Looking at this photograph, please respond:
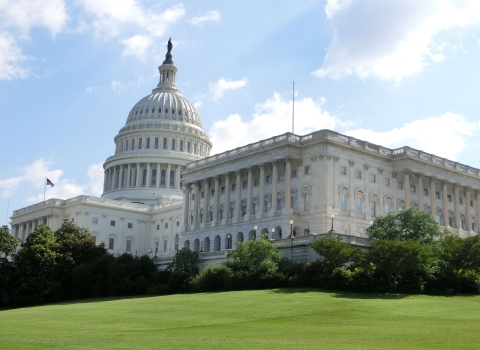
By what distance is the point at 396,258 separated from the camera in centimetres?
6275

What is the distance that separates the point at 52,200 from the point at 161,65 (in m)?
64.2

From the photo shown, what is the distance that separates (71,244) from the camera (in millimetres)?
93812

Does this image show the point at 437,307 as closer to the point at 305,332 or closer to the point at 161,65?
the point at 305,332

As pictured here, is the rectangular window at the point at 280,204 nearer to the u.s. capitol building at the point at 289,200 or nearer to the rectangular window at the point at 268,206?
the u.s. capitol building at the point at 289,200

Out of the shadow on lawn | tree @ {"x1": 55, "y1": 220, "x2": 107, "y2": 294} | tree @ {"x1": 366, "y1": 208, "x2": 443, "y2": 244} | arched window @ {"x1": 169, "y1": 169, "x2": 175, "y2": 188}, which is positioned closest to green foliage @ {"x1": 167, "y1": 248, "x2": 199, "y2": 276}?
tree @ {"x1": 55, "y1": 220, "x2": 107, "y2": 294}

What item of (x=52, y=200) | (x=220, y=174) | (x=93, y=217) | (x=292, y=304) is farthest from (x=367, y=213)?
(x=52, y=200)

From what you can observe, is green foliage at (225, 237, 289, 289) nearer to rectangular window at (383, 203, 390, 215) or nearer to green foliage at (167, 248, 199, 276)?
green foliage at (167, 248, 199, 276)

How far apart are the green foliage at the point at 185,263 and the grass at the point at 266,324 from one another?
2078cm

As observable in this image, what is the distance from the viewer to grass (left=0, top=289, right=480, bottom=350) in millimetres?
31625

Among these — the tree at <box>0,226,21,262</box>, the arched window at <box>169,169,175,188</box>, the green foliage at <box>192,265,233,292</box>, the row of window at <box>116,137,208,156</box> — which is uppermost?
the row of window at <box>116,137,208,156</box>

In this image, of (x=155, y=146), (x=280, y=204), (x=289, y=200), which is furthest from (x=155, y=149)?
(x=289, y=200)

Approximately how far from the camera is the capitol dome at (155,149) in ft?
546

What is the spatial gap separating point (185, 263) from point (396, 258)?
109 ft

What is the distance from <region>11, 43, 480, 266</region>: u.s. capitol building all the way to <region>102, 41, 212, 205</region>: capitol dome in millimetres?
15441
